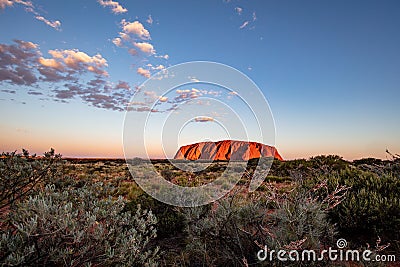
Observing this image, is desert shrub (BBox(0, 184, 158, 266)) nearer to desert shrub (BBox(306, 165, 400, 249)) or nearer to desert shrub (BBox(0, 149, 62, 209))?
desert shrub (BBox(0, 149, 62, 209))

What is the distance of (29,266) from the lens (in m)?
2.68

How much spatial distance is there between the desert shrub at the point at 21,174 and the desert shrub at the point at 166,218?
73.3 inches

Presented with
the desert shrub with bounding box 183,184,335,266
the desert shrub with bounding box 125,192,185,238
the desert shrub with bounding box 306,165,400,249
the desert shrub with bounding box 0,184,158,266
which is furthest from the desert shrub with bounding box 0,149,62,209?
the desert shrub with bounding box 306,165,400,249

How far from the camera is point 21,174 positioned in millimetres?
3451

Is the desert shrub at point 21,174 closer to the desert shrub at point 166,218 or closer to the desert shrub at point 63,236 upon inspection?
the desert shrub at point 63,236

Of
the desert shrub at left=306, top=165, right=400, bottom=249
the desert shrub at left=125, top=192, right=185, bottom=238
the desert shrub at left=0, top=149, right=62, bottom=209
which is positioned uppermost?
the desert shrub at left=0, top=149, right=62, bottom=209

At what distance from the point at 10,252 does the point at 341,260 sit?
12.4 feet

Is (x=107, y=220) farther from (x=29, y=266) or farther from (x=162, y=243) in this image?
(x=162, y=243)

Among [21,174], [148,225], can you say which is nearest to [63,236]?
[148,225]

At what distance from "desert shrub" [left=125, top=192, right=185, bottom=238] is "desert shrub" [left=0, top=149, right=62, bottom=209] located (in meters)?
1.86

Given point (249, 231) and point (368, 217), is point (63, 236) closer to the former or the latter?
point (249, 231)

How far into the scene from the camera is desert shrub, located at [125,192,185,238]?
16.0ft

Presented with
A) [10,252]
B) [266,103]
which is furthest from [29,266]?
[266,103]

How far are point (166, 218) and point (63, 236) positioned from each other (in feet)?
8.24
